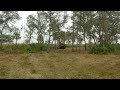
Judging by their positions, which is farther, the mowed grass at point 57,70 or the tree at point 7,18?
the tree at point 7,18

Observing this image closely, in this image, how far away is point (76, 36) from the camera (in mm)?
26000

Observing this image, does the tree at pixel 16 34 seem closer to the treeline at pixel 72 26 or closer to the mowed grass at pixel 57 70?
the treeline at pixel 72 26

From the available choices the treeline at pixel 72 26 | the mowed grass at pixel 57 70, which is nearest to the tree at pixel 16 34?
the treeline at pixel 72 26

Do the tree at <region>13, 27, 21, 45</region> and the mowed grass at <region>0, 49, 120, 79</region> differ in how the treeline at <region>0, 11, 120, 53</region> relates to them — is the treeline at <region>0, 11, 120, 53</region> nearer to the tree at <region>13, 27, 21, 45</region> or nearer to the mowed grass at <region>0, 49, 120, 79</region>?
the tree at <region>13, 27, 21, 45</region>

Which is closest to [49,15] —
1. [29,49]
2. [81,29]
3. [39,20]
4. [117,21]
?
[39,20]

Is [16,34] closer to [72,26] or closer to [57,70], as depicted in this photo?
[72,26]

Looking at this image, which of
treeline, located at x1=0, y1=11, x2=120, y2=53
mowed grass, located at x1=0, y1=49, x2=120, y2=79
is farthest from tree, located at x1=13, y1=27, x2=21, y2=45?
mowed grass, located at x1=0, y1=49, x2=120, y2=79

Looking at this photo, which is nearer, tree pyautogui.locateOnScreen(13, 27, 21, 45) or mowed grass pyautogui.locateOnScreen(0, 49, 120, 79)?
mowed grass pyautogui.locateOnScreen(0, 49, 120, 79)

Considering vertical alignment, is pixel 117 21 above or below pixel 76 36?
above

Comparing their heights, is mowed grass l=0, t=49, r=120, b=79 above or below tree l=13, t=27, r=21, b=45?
below

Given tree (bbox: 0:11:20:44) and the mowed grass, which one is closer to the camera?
the mowed grass

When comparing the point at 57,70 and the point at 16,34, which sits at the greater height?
the point at 16,34
